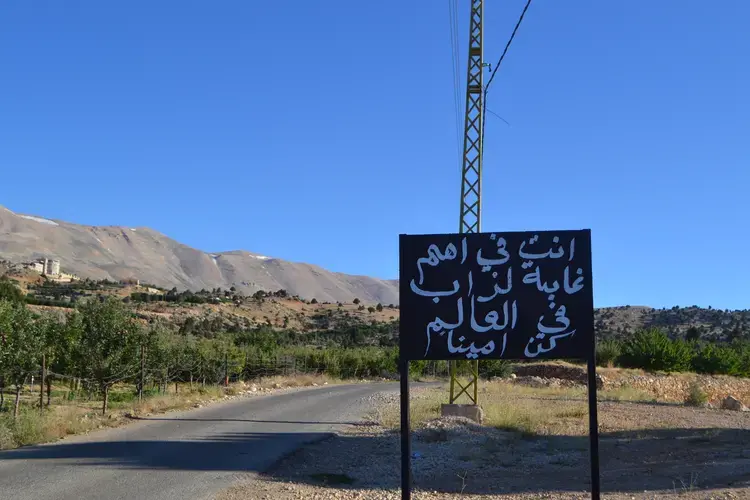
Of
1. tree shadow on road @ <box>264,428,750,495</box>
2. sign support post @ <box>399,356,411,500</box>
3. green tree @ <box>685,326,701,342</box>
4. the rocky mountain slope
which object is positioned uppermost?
the rocky mountain slope

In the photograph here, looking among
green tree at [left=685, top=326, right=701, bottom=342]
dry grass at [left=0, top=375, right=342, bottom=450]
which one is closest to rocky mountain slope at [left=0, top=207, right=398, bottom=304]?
green tree at [left=685, top=326, right=701, bottom=342]

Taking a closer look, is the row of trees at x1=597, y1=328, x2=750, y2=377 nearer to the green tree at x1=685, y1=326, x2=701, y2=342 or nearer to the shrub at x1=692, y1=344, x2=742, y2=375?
the shrub at x1=692, y1=344, x2=742, y2=375

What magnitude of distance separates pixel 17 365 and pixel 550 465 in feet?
60.2

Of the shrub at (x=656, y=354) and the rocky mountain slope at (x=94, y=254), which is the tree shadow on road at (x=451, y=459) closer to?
the shrub at (x=656, y=354)

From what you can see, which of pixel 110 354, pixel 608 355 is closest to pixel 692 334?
pixel 608 355

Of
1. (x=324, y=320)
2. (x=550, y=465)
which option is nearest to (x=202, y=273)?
(x=324, y=320)

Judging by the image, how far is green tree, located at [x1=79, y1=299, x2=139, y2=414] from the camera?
26.1 m

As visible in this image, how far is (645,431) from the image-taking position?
19.4 meters

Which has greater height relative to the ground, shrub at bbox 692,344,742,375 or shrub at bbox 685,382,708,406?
shrub at bbox 692,344,742,375

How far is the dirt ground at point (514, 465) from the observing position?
36.5ft

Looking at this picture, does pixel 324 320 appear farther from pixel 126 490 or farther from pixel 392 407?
pixel 126 490

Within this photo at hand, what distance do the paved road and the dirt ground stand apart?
801 millimetres

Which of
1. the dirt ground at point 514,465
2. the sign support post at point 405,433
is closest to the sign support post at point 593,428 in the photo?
the sign support post at point 405,433

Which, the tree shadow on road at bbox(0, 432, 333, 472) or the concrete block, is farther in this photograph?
the concrete block
